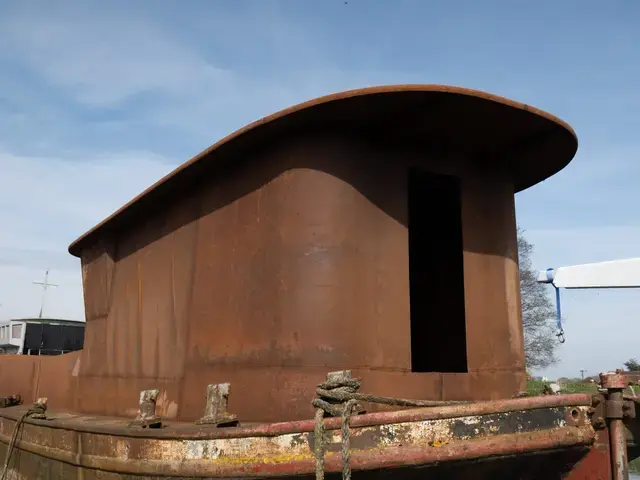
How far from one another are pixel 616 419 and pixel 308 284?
82.0 inches

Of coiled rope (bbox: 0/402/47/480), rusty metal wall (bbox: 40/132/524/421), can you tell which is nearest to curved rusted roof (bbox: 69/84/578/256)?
rusty metal wall (bbox: 40/132/524/421)

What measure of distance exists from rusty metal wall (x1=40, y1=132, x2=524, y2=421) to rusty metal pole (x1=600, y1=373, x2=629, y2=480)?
4.22 feet

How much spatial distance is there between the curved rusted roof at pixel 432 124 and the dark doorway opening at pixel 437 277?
1.02 meters

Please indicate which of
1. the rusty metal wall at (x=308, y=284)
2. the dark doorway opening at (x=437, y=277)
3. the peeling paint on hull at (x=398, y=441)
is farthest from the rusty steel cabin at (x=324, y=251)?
the peeling paint on hull at (x=398, y=441)

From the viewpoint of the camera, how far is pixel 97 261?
7.19m

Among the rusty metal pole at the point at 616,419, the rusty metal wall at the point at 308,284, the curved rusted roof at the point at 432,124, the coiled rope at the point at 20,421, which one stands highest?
the curved rusted roof at the point at 432,124

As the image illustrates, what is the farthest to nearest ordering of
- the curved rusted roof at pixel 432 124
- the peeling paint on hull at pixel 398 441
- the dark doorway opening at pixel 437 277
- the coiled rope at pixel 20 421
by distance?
the dark doorway opening at pixel 437 277, the coiled rope at pixel 20 421, the curved rusted roof at pixel 432 124, the peeling paint on hull at pixel 398 441

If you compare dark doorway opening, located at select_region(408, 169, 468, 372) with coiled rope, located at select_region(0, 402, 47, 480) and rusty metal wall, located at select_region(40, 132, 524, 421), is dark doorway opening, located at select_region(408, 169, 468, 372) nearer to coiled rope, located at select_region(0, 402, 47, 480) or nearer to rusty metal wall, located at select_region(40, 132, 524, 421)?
rusty metal wall, located at select_region(40, 132, 524, 421)

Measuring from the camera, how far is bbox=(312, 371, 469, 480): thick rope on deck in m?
3.35

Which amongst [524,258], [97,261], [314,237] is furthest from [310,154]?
[524,258]

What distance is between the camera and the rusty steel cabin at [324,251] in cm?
421

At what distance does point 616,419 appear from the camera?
11.1ft

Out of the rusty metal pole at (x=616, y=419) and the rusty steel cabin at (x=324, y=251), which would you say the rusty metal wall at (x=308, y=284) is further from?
the rusty metal pole at (x=616, y=419)

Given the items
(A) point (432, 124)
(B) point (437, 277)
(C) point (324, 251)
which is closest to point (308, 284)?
(C) point (324, 251)
